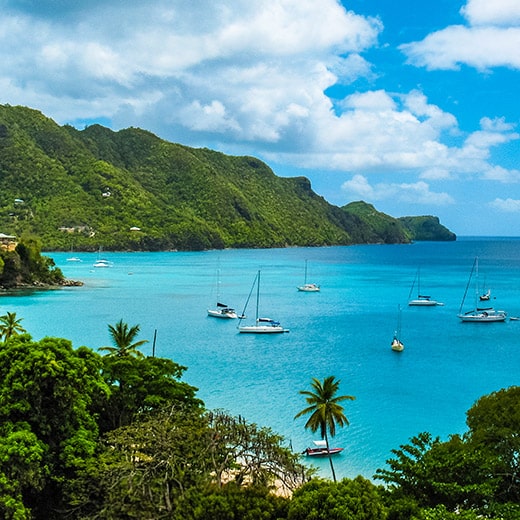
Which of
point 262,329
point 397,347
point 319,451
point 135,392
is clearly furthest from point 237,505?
point 262,329

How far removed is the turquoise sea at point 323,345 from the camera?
3653 cm

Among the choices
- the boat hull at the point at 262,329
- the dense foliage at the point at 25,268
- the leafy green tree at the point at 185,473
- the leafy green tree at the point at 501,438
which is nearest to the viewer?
the leafy green tree at the point at 185,473

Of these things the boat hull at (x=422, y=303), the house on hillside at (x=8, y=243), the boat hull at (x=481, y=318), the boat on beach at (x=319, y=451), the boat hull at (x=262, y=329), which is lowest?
the boat on beach at (x=319, y=451)

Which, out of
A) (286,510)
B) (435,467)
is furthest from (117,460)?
(435,467)

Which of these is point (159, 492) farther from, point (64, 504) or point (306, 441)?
point (306, 441)

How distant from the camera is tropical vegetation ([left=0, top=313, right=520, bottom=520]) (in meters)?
16.4

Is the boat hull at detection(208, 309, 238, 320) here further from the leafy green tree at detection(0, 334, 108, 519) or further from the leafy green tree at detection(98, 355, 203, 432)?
the leafy green tree at detection(0, 334, 108, 519)

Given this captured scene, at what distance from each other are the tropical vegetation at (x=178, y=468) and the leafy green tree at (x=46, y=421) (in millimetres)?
37

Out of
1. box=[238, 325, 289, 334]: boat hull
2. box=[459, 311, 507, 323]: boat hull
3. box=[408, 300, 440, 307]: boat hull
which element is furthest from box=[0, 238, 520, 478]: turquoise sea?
box=[408, 300, 440, 307]: boat hull

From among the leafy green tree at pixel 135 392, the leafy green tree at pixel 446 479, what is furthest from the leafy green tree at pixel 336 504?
the leafy green tree at pixel 135 392

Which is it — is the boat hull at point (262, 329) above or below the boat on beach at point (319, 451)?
above

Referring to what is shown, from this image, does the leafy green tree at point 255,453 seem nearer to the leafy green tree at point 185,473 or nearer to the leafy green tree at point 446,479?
the leafy green tree at point 185,473

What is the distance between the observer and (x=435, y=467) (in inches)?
734

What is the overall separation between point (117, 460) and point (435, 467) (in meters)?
10.7
